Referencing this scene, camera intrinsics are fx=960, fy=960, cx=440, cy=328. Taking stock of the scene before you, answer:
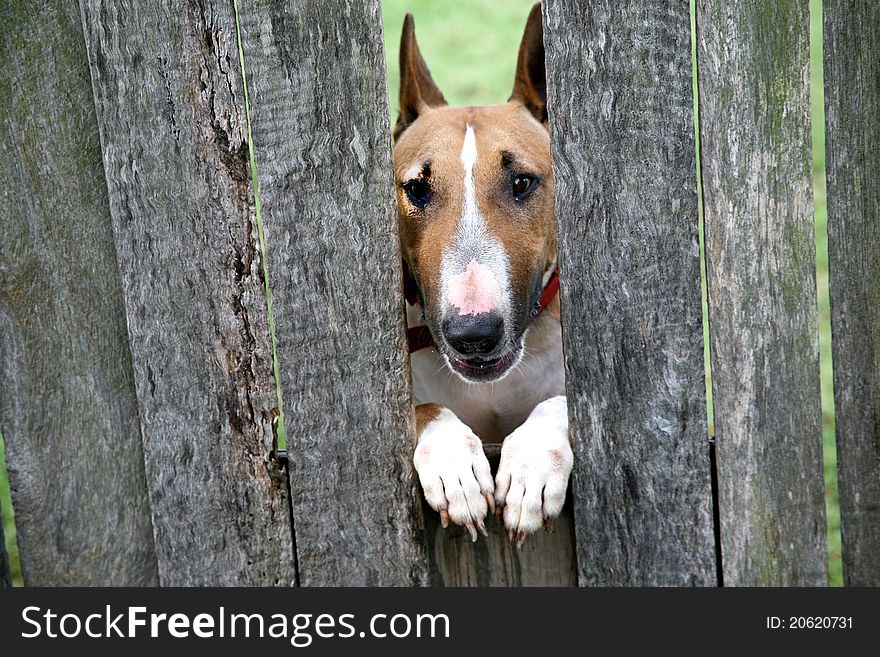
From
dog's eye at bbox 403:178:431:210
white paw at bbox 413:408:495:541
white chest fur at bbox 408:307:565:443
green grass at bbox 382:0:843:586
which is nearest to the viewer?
white paw at bbox 413:408:495:541

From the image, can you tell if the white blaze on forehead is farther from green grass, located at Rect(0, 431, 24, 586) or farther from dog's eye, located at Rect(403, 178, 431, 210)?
green grass, located at Rect(0, 431, 24, 586)

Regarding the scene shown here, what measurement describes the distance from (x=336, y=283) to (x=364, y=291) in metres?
0.07

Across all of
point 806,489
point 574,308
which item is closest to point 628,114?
point 574,308

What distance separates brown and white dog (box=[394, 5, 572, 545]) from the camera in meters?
2.38

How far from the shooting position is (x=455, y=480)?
2.35 m

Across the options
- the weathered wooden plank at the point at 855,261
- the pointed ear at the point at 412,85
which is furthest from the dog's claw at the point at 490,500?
the pointed ear at the point at 412,85

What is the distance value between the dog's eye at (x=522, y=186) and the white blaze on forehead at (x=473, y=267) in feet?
Answer: 0.47

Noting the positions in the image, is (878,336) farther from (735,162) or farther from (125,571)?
(125,571)

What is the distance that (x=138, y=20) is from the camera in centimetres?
215

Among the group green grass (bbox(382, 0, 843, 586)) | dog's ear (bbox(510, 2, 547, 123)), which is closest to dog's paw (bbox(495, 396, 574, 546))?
dog's ear (bbox(510, 2, 547, 123))

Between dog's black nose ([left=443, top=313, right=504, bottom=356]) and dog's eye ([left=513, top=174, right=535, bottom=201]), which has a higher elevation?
dog's eye ([left=513, top=174, right=535, bottom=201])

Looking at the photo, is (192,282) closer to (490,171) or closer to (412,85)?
(490,171)

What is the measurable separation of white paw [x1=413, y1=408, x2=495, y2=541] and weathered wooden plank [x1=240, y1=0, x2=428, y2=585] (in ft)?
0.19
